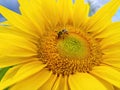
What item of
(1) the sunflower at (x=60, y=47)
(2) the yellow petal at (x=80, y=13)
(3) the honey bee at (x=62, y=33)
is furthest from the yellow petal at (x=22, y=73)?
(2) the yellow petal at (x=80, y=13)

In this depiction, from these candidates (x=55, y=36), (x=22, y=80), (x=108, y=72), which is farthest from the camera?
(x=55, y=36)

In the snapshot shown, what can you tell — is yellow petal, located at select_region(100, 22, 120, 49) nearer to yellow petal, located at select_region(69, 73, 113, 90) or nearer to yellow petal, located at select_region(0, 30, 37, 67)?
yellow petal, located at select_region(69, 73, 113, 90)

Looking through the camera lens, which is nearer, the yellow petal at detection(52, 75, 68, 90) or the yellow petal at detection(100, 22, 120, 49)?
the yellow petal at detection(52, 75, 68, 90)

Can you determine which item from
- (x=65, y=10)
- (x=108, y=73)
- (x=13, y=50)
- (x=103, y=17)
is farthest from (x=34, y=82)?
(x=103, y=17)

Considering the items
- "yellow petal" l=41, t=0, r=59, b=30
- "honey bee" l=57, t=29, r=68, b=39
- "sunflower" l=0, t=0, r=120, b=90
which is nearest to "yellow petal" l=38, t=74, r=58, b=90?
"sunflower" l=0, t=0, r=120, b=90

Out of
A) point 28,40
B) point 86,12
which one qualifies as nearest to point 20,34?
point 28,40

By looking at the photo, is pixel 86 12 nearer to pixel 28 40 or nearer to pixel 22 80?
pixel 28 40

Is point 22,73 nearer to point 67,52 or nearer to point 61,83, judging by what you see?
point 61,83
